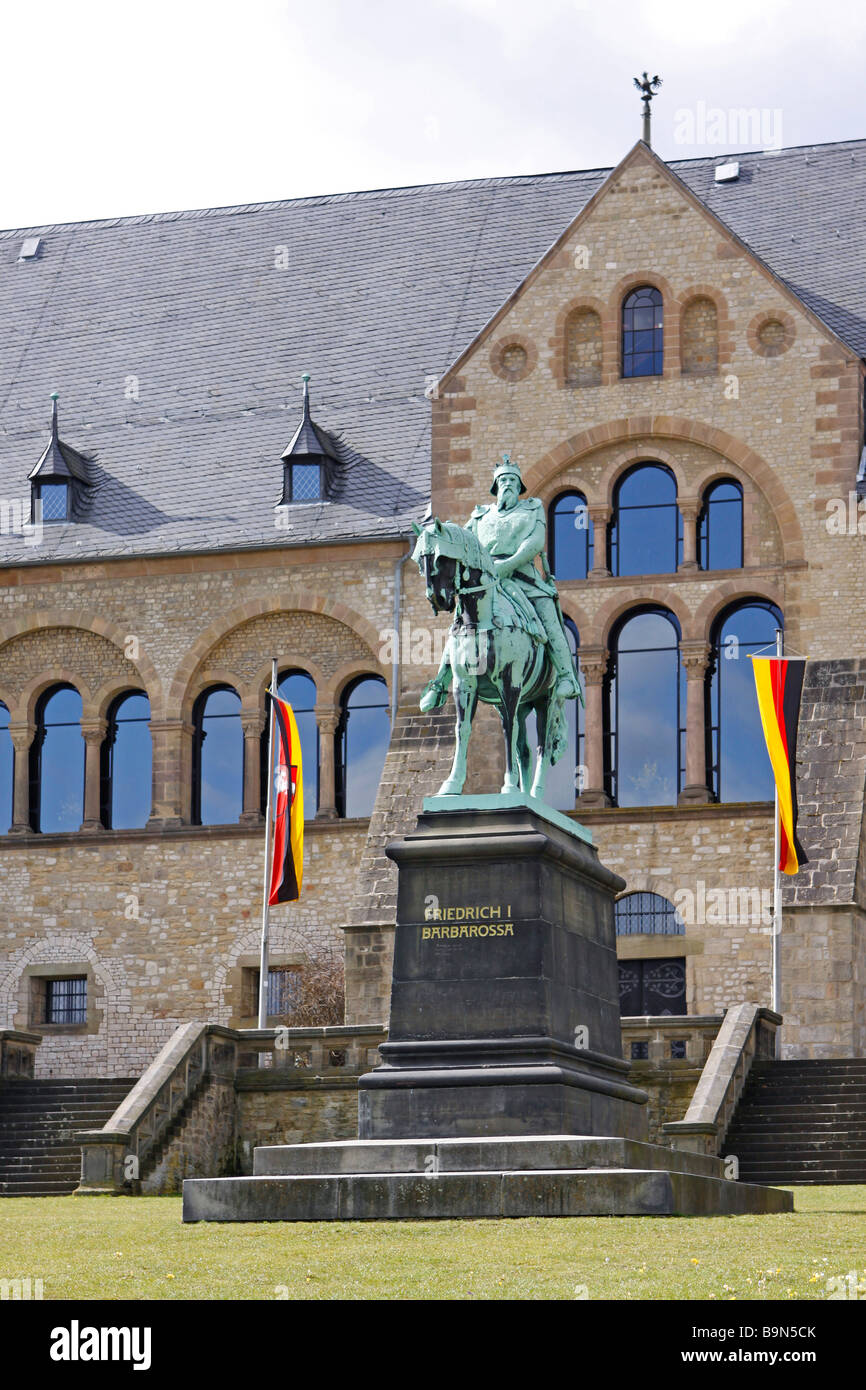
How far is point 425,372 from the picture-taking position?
1638 inches

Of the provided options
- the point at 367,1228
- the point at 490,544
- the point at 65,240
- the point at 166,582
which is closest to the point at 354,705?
the point at 166,582

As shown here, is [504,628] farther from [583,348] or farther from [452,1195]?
[583,348]

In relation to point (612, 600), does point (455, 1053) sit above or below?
below

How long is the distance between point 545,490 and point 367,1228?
22.6 m

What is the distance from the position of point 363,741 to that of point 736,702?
655 centimetres

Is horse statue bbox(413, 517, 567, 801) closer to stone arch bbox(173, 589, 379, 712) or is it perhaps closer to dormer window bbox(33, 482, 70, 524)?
stone arch bbox(173, 589, 379, 712)

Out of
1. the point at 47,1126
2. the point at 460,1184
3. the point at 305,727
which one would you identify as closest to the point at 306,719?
the point at 305,727

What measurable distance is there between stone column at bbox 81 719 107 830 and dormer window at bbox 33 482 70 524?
415 centimetres

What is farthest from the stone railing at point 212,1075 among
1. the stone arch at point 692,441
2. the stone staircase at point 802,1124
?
the stone arch at point 692,441

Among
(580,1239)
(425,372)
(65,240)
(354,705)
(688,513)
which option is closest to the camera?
(580,1239)

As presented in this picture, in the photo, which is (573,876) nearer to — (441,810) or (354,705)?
(441,810)

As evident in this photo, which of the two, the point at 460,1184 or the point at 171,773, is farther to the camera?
the point at 171,773

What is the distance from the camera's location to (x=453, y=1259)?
45.6 feet

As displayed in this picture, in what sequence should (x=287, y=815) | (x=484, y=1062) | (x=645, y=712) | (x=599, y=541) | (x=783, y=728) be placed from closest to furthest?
(x=484, y=1062) < (x=783, y=728) < (x=287, y=815) < (x=645, y=712) < (x=599, y=541)
